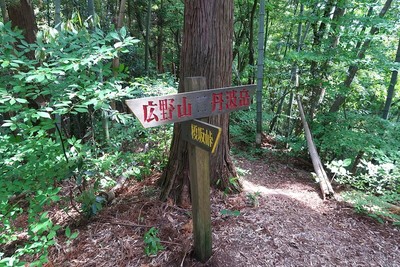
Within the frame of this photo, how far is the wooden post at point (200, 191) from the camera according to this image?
1.75 meters

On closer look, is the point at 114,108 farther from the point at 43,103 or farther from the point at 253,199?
the point at 253,199

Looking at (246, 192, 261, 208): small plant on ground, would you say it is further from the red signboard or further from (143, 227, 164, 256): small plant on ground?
the red signboard

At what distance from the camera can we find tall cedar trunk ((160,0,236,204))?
2.34 metres

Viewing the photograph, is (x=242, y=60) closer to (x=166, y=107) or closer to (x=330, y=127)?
(x=330, y=127)

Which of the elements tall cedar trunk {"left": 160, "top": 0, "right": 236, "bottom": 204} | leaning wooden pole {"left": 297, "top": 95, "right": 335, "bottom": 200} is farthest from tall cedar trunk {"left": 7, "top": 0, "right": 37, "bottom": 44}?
leaning wooden pole {"left": 297, "top": 95, "right": 335, "bottom": 200}

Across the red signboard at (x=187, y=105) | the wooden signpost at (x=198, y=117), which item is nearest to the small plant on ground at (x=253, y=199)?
the wooden signpost at (x=198, y=117)

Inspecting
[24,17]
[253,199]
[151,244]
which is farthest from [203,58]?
[24,17]

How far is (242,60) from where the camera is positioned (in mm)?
10227

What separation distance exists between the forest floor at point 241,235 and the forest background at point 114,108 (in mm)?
216

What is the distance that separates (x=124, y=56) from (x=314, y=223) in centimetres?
758

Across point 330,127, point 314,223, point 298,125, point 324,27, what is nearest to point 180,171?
point 314,223

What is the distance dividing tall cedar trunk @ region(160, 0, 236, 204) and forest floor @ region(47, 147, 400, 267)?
269 millimetres

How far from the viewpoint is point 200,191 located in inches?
71.9

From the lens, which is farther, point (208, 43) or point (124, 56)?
point (124, 56)
